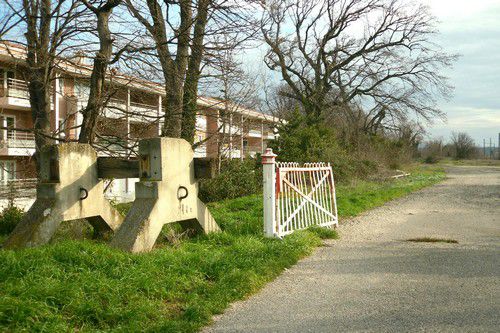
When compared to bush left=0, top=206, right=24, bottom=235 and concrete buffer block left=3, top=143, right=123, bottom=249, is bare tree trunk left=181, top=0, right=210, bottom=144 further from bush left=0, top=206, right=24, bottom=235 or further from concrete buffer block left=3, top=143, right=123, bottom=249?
bush left=0, top=206, right=24, bottom=235

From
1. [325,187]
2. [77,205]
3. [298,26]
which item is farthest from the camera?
[298,26]

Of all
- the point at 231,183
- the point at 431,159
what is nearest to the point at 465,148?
the point at 431,159

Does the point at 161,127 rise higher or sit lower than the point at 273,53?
lower

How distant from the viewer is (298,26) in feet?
130

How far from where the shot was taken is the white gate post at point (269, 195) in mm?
8883

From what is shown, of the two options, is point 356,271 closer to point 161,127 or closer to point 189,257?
point 189,257

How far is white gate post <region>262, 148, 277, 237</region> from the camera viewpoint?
8.88 metres

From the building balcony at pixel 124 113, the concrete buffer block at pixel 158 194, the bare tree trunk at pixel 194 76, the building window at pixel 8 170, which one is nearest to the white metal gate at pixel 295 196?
the concrete buffer block at pixel 158 194

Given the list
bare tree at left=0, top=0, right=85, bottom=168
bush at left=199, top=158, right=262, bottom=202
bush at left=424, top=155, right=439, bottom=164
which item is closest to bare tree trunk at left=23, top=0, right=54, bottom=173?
bare tree at left=0, top=0, right=85, bottom=168

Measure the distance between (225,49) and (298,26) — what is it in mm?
30985

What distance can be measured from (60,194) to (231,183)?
Answer: 13.6 meters

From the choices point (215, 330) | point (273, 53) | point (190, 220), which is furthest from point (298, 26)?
point (215, 330)

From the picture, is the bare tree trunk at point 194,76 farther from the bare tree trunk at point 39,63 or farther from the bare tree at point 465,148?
the bare tree at point 465,148

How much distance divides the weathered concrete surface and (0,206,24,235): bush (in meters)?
5.63
